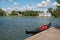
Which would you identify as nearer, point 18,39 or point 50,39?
point 50,39

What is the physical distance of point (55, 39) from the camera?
13.2 m

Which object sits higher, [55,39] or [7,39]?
[55,39]

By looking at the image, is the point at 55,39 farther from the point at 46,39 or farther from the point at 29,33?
the point at 29,33

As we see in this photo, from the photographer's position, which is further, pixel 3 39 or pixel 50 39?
pixel 3 39

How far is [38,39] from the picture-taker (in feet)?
44.4

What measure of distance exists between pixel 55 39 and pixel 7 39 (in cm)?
1480

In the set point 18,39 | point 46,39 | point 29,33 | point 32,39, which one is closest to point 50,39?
point 46,39

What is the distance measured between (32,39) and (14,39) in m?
13.7

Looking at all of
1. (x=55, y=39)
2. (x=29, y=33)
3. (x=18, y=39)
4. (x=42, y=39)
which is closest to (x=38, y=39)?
(x=42, y=39)

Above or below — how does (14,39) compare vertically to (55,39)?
below

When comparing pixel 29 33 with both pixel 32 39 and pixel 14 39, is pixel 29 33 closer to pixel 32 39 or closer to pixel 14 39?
pixel 14 39

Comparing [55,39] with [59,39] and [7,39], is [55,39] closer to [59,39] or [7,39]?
[59,39]

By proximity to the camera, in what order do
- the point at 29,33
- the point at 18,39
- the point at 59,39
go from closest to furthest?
the point at 59,39 < the point at 18,39 < the point at 29,33

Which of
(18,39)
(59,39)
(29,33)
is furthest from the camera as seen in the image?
(29,33)
